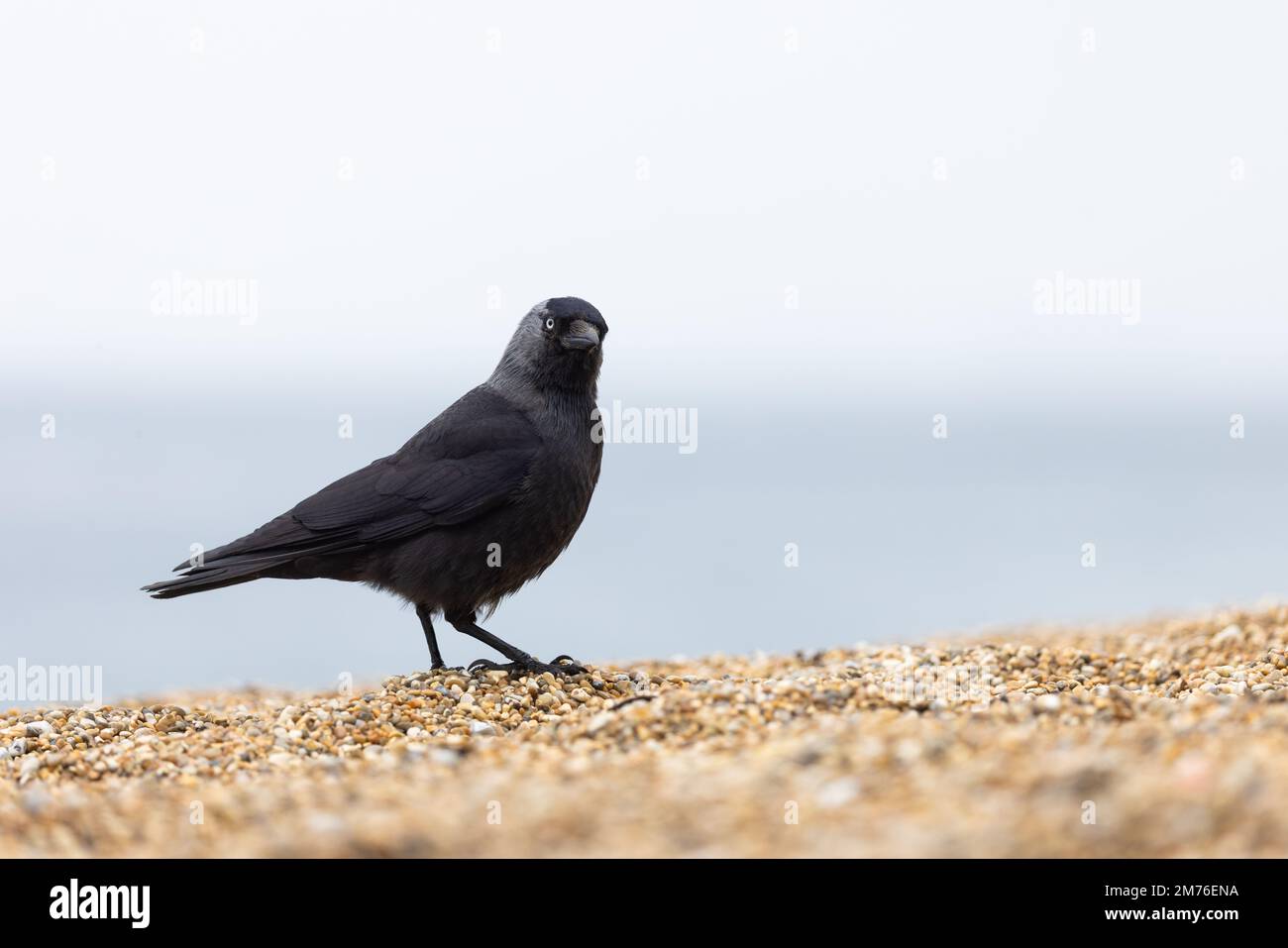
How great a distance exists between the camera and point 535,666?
23.5 ft

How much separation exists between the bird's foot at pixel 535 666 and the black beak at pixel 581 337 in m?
1.76

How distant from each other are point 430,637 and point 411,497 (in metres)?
0.80

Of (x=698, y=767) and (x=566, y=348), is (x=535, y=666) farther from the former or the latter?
(x=698, y=767)

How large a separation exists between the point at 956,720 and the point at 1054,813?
68.3 inches

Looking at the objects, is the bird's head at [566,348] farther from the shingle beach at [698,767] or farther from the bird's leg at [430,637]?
the shingle beach at [698,767]

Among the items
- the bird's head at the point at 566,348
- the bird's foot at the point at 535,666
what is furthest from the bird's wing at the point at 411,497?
the bird's foot at the point at 535,666

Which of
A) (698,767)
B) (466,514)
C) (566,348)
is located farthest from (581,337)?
(698,767)

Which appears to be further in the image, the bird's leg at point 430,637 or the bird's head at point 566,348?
the bird's head at point 566,348

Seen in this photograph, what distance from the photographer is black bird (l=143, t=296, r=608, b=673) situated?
7094 mm

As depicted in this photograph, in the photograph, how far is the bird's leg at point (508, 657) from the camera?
7158mm

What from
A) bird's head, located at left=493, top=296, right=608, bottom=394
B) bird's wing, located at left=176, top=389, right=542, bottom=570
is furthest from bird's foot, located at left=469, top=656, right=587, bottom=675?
bird's head, located at left=493, top=296, right=608, bottom=394

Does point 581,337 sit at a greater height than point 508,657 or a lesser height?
greater

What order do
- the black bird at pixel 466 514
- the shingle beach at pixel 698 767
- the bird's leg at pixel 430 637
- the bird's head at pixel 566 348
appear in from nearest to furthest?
the shingle beach at pixel 698 767 → the black bird at pixel 466 514 → the bird's leg at pixel 430 637 → the bird's head at pixel 566 348
